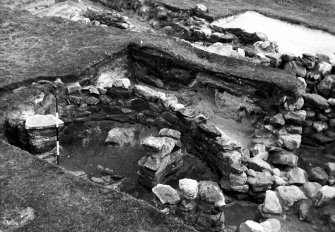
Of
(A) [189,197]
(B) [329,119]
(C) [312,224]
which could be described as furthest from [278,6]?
(A) [189,197]

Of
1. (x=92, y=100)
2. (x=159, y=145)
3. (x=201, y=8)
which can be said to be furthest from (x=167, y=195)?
(x=201, y=8)

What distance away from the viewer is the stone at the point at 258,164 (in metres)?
9.62

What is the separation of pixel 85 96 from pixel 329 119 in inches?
271

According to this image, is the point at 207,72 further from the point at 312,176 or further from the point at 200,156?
the point at 312,176

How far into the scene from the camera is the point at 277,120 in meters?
11.0

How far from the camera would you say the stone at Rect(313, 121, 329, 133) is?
11643mm

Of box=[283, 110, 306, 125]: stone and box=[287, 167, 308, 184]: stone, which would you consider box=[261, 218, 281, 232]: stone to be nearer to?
box=[287, 167, 308, 184]: stone

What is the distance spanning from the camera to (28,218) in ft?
21.0

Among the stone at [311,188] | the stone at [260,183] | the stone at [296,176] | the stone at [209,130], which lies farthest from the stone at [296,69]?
the stone at [260,183]

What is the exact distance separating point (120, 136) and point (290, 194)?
4252 mm

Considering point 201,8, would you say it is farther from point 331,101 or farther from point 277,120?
point 277,120

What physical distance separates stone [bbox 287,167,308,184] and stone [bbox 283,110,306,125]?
179 cm

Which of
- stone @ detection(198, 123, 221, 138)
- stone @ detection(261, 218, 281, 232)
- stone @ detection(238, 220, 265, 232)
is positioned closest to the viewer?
stone @ detection(238, 220, 265, 232)

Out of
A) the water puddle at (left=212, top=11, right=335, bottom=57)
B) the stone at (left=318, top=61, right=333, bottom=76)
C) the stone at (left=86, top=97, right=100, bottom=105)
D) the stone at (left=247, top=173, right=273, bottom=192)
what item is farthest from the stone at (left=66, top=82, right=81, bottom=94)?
the water puddle at (left=212, top=11, right=335, bottom=57)
